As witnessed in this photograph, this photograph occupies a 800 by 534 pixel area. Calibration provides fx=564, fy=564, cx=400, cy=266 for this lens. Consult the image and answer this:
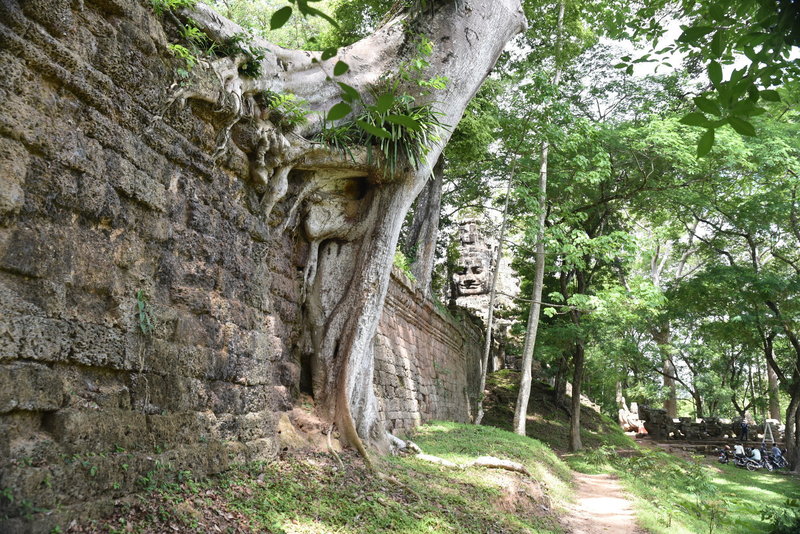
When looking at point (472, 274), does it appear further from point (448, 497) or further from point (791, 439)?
point (448, 497)

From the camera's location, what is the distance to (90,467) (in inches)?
104

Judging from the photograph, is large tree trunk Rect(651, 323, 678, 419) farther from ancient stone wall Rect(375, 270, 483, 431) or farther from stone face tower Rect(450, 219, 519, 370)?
ancient stone wall Rect(375, 270, 483, 431)

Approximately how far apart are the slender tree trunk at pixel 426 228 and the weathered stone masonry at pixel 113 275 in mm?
7940

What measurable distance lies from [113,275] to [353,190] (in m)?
3.46

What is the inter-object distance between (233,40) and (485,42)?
3663 mm

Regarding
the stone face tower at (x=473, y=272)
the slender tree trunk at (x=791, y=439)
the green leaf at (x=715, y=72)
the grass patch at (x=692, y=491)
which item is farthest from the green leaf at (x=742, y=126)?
the stone face tower at (x=473, y=272)

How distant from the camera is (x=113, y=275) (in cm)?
307

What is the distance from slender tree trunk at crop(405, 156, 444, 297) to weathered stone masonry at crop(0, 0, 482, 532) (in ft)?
26.0

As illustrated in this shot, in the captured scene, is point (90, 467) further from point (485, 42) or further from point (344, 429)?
point (485, 42)

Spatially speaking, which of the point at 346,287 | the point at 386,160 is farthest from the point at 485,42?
the point at 346,287

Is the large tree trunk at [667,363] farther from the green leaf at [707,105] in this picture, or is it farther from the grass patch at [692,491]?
the green leaf at [707,105]

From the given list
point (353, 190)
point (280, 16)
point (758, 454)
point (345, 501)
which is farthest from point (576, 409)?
point (280, 16)

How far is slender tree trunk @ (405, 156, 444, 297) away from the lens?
12641 millimetres

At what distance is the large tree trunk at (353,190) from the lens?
210 inches
